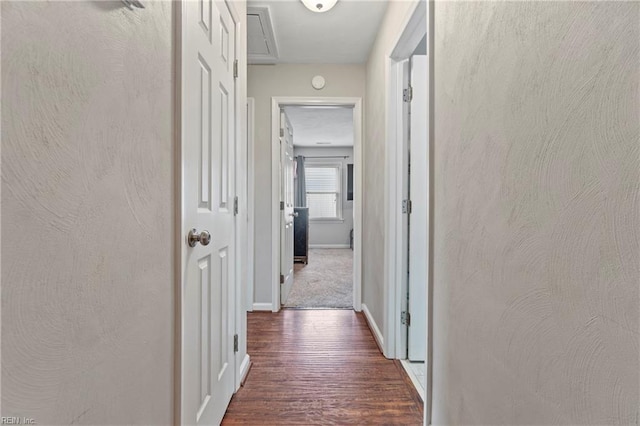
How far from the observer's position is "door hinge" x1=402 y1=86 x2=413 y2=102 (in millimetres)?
2240

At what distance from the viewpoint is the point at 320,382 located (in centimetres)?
196

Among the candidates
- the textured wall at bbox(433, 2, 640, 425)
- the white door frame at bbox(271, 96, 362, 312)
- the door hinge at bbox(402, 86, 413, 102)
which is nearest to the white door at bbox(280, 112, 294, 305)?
the white door frame at bbox(271, 96, 362, 312)

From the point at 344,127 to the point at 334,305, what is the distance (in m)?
3.65

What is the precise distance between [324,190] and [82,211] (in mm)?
7854

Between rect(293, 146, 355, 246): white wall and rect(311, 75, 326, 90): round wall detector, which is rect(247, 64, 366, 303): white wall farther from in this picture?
rect(293, 146, 355, 246): white wall

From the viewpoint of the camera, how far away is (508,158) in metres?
0.84

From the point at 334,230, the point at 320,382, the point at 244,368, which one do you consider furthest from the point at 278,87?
the point at 334,230

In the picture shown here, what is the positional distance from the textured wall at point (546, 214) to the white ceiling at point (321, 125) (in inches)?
140

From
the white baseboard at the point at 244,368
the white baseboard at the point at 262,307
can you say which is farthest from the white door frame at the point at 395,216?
the white baseboard at the point at 262,307

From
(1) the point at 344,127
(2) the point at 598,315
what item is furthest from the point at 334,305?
(1) the point at 344,127

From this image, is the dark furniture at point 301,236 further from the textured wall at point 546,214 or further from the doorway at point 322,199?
the textured wall at point 546,214

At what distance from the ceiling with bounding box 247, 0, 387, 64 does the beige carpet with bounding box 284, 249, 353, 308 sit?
2.36 meters

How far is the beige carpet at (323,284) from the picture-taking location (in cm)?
362

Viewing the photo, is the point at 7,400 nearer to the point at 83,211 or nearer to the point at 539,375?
the point at 83,211
